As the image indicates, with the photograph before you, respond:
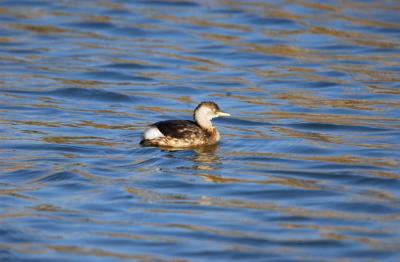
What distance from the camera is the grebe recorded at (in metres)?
12.2

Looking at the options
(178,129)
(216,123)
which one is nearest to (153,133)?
(178,129)

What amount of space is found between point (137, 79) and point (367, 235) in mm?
8921

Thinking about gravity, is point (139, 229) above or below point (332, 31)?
below

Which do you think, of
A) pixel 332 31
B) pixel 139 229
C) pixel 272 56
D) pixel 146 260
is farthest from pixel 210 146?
pixel 332 31

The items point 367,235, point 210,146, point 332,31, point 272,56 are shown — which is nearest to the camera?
point 367,235

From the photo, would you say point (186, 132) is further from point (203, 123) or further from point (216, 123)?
point (216, 123)

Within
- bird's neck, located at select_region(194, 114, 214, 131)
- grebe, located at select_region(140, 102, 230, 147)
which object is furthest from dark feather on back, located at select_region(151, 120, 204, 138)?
bird's neck, located at select_region(194, 114, 214, 131)

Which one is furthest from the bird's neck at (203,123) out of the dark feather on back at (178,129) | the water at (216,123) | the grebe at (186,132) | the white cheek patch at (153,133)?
the white cheek patch at (153,133)

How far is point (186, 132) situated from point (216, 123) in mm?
2132

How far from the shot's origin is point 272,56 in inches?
732

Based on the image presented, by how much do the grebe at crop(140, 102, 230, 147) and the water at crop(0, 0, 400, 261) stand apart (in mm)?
179

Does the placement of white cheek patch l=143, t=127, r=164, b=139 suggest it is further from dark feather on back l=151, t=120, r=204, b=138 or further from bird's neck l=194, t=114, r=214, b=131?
bird's neck l=194, t=114, r=214, b=131

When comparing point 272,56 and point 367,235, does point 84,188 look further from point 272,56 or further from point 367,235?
point 272,56

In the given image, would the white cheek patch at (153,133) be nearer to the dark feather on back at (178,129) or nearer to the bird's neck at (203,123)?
the dark feather on back at (178,129)
